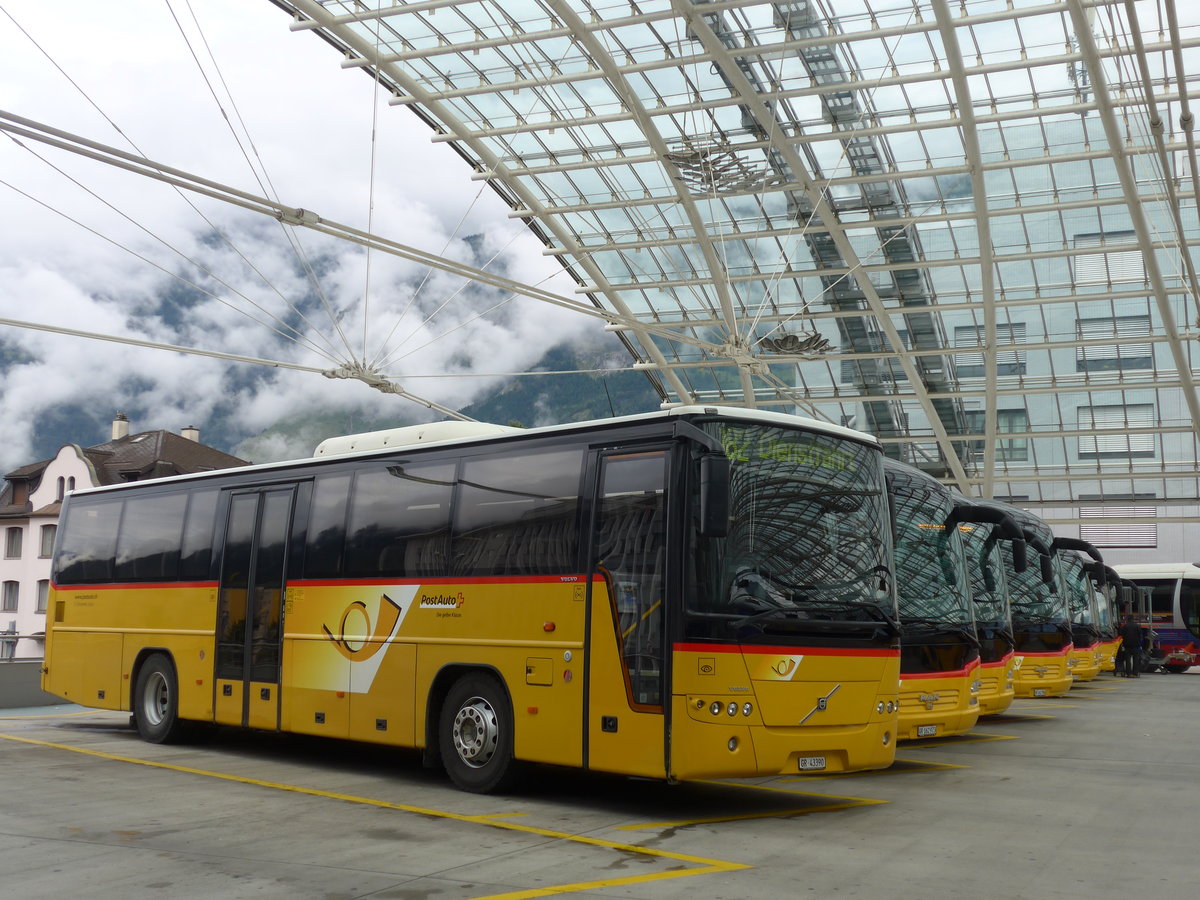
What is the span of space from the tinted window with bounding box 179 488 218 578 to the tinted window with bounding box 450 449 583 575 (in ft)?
14.0

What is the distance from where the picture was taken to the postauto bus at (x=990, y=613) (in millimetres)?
15820

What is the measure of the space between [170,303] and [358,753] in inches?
7350

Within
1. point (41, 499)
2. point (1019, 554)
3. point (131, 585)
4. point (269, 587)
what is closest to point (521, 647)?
point (269, 587)

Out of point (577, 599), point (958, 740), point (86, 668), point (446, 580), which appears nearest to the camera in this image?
point (577, 599)

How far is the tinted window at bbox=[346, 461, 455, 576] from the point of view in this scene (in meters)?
11.4

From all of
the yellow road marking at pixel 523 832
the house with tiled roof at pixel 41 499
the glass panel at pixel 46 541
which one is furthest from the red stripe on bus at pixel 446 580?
the glass panel at pixel 46 541

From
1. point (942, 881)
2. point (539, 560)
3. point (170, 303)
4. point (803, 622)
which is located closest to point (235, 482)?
point (539, 560)

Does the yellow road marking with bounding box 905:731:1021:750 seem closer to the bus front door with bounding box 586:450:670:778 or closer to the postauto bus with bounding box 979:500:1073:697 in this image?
the postauto bus with bounding box 979:500:1073:697

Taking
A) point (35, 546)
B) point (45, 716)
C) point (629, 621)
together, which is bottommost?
point (45, 716)

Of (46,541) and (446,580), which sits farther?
(46,541)

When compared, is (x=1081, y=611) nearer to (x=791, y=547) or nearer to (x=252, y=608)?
(x=252, y=608)

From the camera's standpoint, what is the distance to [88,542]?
16.1 meters

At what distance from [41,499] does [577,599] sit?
5163 cm

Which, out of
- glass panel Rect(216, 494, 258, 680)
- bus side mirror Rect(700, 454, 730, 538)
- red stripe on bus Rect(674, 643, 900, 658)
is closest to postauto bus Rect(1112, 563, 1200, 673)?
glass panel Rect(216, 494, 258, 680)
